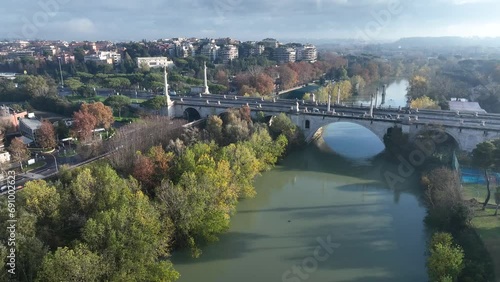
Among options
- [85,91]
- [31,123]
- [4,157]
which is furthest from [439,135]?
[85,91]

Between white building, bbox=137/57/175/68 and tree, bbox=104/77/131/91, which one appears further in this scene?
white building, bbox=137/57/175/68

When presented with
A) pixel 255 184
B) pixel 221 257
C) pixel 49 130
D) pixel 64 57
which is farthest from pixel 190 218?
pixel 64 57

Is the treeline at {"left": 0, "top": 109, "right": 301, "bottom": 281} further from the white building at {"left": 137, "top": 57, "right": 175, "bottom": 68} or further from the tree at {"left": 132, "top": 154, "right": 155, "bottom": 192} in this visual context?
the white building at {"left": 137, "top": 57, "right": 175, "bottom": 68}

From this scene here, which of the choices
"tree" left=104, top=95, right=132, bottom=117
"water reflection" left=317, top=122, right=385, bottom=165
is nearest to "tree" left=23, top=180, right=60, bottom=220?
"water reflection" left=317, top=122, right=385, bottom=165

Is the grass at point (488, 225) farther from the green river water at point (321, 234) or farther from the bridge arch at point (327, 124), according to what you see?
the bridge arch at point (327, 124)

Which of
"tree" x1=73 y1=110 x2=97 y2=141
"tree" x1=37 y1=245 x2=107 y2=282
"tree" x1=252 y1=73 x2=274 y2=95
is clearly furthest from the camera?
"tree" x1=252 y1=73 x2=274 y2=95

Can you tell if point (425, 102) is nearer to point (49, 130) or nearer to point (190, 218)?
point (190, 218)

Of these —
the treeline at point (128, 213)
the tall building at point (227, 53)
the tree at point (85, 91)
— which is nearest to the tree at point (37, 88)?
the tree at point (85, 91)
